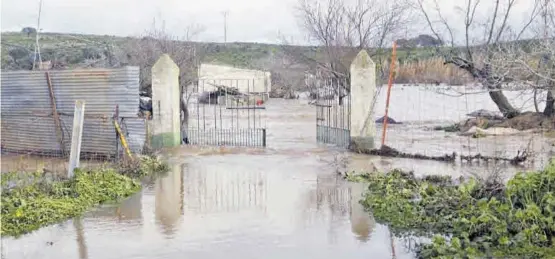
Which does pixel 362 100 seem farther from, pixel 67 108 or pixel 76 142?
pixel 67 108

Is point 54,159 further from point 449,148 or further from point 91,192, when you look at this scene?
point 449,148

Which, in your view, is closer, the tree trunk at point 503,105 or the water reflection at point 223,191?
the water reflection at point 223,191

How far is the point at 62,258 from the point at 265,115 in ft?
73.0

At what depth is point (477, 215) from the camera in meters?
6.63

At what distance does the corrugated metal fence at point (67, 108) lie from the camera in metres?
12.6

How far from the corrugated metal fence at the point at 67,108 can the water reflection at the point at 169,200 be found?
1.93m

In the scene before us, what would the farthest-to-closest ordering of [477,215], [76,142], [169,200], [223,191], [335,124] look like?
[335,124] → [76,142] → [223,191] → [169,200] → [477,215]

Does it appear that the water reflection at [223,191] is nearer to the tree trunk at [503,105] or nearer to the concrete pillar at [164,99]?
the concrete pillar at [164,99]

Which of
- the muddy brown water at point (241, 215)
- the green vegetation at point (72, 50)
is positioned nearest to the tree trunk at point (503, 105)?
the green vegetation at point (72, 50)

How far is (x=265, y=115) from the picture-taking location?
2833cm

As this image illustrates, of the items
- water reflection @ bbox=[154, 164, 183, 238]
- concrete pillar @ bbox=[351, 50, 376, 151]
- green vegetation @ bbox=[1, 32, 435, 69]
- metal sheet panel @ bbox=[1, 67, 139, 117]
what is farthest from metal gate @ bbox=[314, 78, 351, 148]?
green vegetation @ bbox=[1, 32, 435, 69]

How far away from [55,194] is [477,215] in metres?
5.74

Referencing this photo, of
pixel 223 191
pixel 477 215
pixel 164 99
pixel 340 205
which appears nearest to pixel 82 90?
pixel 164 99

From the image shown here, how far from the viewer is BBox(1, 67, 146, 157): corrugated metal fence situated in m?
12.6
